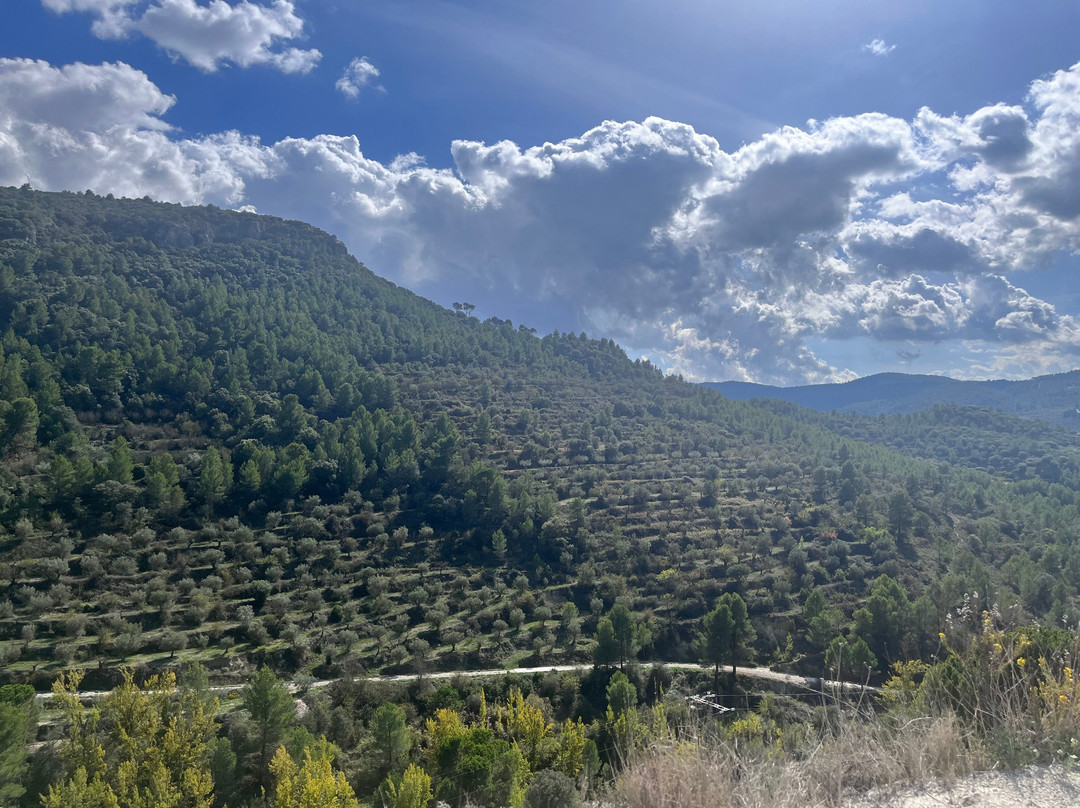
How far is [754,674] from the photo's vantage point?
49.7 meters

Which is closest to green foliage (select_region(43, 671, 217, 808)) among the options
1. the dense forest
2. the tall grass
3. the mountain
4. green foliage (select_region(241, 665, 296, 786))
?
the dense forest

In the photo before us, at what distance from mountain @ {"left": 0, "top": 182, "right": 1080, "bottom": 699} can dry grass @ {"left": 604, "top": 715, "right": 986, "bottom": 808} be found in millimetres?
15405

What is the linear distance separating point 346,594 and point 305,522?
1300 cm

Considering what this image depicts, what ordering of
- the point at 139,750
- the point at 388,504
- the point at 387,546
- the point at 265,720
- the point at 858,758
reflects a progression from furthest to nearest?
1. the point at 388,504
2. the point at 387,546
3. the point at 265,720
4. the point at 139,750
5. the point at 858,758

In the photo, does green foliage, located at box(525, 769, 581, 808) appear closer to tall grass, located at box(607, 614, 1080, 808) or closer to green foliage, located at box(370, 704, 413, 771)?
tall grass, located at box(607, 614, 1080, 808)

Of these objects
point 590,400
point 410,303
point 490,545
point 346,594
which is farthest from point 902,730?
point 410,303

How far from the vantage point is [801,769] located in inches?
257

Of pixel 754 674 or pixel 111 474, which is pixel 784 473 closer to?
pixel 754 674

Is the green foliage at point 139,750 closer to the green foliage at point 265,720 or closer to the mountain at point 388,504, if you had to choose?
the green foliage at point 265,720

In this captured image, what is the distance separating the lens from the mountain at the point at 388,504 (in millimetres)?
49688

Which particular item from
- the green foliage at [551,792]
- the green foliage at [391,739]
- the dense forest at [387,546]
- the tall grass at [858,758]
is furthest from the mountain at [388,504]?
the green foliage at [391,739]

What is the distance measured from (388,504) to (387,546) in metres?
8.51

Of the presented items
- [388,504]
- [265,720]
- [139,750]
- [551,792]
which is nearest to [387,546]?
[388,504]

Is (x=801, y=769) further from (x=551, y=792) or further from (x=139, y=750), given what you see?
(x=139, y=750)
